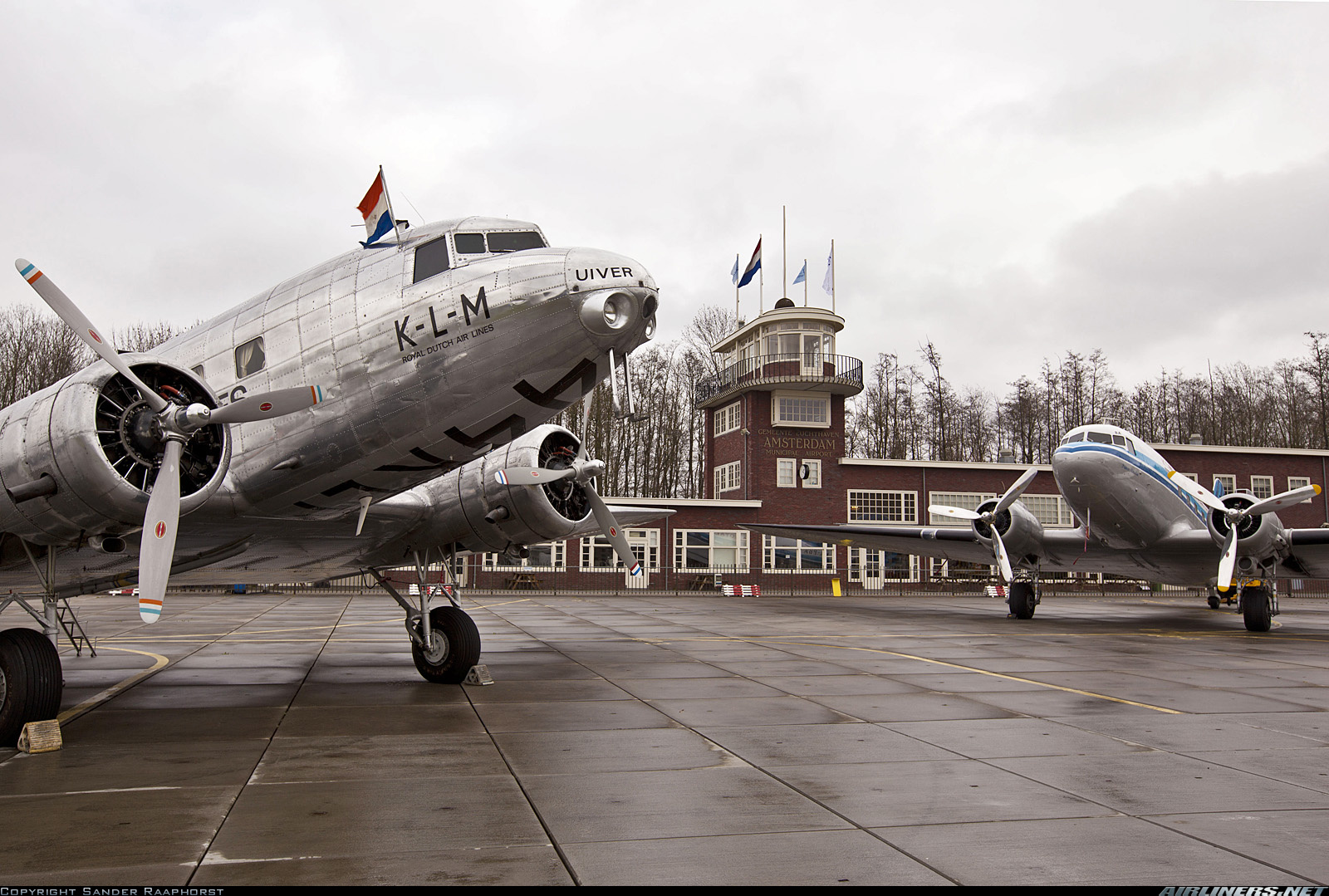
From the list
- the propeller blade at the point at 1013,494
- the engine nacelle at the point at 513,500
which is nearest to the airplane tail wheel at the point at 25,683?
the engine nacelle at the point at 513,500

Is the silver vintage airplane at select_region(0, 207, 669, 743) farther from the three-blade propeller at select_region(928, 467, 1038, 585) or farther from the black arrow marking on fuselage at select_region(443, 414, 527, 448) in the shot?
the three-blade propeller at select_region(928, 467, 1038, 585)

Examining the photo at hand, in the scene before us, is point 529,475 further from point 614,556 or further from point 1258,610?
point 614,556

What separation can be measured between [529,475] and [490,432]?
260 cm

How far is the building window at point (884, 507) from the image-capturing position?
46.7 meters

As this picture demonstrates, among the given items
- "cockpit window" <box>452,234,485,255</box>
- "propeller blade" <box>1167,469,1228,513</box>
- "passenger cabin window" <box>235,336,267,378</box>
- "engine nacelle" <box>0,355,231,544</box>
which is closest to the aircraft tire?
"propeller blade" <box>1167,469,1228,513</box>

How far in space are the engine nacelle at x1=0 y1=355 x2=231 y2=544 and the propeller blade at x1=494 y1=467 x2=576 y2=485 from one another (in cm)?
406

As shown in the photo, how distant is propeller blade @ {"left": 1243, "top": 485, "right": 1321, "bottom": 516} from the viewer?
20328 mm

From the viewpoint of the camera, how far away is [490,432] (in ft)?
30.9

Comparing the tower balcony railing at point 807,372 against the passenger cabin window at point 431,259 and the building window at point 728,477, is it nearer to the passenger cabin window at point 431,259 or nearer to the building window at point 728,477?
the building window at point 728,477

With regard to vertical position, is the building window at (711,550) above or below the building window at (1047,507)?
below

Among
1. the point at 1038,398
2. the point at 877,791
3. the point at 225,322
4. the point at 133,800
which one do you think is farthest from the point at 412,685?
the point at 1038,398

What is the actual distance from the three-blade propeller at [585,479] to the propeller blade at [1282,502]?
16.7 meters

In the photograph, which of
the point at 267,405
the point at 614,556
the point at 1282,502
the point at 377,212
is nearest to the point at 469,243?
the point at 377,212

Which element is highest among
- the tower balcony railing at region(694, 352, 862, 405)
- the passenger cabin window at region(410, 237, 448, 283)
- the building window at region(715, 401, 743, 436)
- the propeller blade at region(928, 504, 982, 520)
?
the tower balcony railing at region(694, 352, 862, 405)
